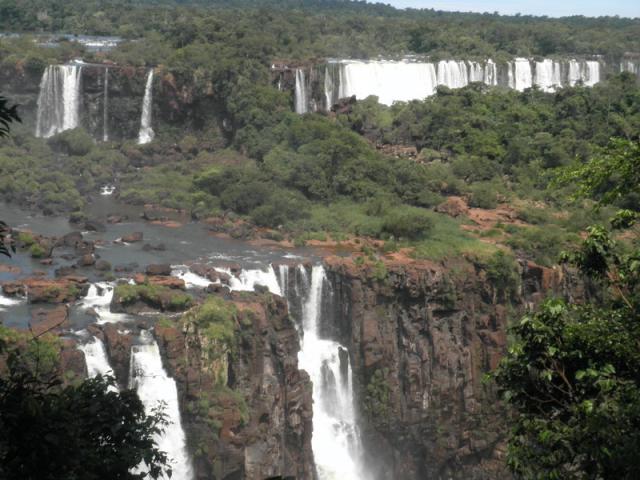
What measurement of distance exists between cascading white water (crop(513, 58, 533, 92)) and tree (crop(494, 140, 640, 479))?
50753 mm

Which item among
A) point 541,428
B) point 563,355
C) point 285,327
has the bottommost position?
point 285,327

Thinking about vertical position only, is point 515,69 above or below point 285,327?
above

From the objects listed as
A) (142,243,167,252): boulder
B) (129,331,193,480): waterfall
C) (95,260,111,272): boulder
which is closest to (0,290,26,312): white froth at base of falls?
(95,260,111,272): boulder

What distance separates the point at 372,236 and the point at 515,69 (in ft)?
106

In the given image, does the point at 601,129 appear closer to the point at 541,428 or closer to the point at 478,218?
the point at 478,218

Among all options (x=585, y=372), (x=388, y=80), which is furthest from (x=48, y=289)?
(x=388, y=80)

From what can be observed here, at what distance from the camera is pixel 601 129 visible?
1857 inches

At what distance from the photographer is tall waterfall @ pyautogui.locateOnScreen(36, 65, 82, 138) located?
4303 cm

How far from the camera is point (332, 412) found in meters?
26.6

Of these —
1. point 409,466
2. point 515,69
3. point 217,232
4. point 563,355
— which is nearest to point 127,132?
point 217,232

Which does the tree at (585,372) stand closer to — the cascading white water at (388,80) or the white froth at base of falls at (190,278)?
the white froth at base of falls at (190,278)

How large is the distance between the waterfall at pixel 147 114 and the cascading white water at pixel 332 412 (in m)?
20.2

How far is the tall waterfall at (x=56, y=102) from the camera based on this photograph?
4303 centimetres

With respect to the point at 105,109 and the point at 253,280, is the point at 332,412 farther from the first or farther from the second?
the point at 105,109
